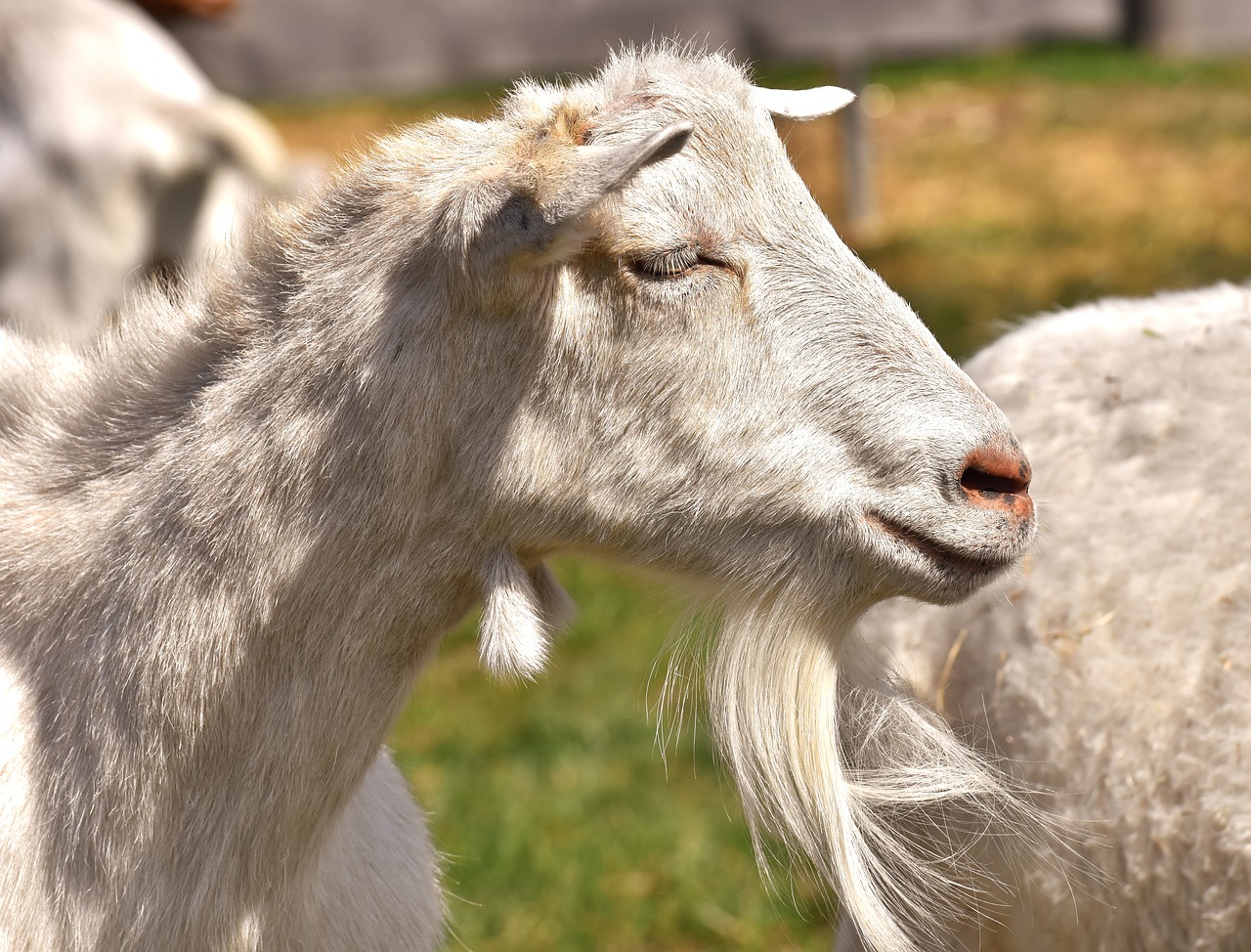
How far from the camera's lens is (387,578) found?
2025 mm

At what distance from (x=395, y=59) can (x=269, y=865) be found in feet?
25.8

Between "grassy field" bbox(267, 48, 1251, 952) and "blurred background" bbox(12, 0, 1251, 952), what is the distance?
1cm

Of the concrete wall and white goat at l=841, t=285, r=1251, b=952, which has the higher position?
white goat at l=841, t=285, r=1251, b=952

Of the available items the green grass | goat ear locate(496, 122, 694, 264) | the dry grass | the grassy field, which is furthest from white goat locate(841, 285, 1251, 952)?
the dry grass

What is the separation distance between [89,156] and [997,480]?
4.91 metres

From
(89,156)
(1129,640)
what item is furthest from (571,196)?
(89,156)

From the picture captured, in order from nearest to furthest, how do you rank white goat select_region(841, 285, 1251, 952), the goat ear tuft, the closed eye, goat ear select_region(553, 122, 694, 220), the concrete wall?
goat ear select_region(553, 122, 694, 220)
the closed eye
the goat ear tuft
white goat select_region(841, 285, 1251, 952)
the concrete wall

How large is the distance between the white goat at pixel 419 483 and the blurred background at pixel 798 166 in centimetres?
29

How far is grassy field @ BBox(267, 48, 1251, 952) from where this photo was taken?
13.3 feet

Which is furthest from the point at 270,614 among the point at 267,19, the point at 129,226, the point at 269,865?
the point at 267,19

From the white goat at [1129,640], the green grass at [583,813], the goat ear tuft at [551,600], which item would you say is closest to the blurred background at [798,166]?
the green grass at [583,813]

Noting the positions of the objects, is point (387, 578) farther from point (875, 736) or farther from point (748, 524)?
point (875, 736)

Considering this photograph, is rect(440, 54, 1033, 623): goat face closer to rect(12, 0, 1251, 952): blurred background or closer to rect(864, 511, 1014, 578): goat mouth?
rect(864, 511, 1014, 578): goat mouth

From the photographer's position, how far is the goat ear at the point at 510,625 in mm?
1952
